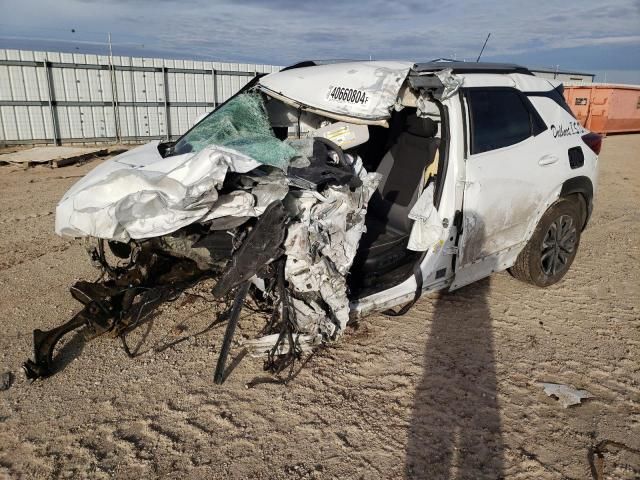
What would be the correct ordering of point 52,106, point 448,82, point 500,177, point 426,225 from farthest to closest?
point 52,106
point 500,177
point 426,225
point 448,82

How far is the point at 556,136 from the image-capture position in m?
4.22

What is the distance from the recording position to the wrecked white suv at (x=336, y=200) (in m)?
2.82

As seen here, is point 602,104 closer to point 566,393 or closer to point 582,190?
point 582,190

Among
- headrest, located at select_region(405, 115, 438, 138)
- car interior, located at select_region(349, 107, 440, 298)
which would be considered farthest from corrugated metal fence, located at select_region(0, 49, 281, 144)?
headrest, located at select_region(405, 115, 438, 138)

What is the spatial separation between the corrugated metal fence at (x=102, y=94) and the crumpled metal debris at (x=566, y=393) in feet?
44.7

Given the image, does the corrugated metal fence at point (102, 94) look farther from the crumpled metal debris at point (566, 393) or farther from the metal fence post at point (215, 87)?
the crumpled metal debris at point (566, 393)

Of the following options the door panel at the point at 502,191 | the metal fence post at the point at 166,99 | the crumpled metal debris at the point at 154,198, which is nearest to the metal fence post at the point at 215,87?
the metal fence post at the point at 166,99

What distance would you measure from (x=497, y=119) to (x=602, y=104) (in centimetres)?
1821

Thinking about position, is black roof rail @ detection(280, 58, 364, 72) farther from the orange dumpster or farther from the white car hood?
the orange dumpster

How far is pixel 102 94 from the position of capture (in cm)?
1355

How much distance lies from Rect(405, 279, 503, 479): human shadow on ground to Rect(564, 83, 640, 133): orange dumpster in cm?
1759

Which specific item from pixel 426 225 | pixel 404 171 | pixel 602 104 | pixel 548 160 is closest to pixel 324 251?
pixel 426 225

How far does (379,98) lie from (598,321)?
2611 mm

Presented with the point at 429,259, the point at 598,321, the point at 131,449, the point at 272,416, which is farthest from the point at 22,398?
the point at 598,321
